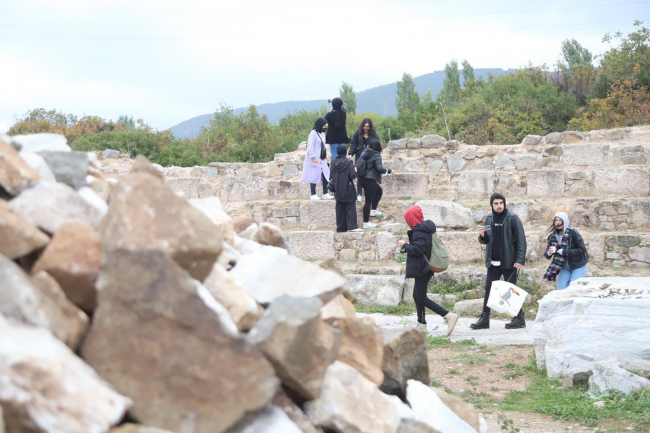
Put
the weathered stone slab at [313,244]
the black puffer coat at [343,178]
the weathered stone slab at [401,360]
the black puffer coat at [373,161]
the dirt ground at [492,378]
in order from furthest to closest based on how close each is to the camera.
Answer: the weathered stone slab at [313,244]
the black puffer coat at [373,161]
the black puffer coat at [343,178]
the dirt ground at [492,378]
the weathered stone slab at [401,360]

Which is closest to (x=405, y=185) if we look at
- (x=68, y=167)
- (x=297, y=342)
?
(x=68, y=167)

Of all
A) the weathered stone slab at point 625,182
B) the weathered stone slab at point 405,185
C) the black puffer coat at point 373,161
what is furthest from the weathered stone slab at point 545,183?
the black puffer coat at point 373,161

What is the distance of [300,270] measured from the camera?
11.5 ft

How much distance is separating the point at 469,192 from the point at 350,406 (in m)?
10.3

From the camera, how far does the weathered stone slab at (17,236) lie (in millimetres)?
2709

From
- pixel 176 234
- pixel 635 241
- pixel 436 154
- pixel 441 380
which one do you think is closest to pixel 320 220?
pixel 436 154

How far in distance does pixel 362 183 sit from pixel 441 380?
20.1 feet

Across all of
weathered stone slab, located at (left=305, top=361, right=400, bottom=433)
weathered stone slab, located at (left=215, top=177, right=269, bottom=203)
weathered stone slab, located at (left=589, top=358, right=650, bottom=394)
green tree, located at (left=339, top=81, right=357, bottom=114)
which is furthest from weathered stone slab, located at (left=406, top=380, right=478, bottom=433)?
green tree, located at (left=339, top=81, right=357, bottom=114)

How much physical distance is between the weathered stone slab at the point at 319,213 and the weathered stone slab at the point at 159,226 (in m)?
9.47

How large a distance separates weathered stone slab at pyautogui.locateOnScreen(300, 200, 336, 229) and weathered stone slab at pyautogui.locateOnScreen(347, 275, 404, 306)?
7.78 ft

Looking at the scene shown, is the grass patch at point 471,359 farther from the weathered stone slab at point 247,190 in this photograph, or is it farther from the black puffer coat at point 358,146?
the weathered stone slab at point 247,190

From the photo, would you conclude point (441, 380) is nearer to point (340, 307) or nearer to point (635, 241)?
point (340, 307)

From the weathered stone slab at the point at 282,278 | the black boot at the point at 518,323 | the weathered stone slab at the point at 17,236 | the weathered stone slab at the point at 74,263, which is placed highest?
the weathered stone slab at the point at 17,236

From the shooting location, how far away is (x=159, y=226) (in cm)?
284
